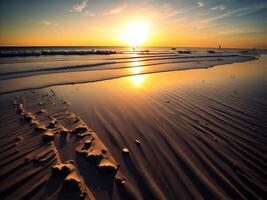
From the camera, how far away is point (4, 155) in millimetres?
4062

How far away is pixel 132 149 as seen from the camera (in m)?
4.35

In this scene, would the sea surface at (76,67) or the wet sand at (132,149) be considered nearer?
the wet sand at (132,149)

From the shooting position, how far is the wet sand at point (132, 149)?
10.5ft

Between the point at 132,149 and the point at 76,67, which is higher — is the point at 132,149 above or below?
above

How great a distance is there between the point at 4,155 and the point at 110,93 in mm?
5799

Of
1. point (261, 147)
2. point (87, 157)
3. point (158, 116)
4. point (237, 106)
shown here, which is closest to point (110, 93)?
point (158, 116)

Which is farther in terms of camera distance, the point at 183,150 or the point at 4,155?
the point at 183,150

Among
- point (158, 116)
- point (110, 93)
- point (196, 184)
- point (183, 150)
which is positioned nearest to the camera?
point (196, 184)

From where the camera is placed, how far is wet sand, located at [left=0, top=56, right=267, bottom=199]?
126 inches

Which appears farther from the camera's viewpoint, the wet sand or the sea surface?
the sea surface

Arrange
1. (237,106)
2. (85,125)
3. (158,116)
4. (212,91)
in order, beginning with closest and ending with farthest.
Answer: (85,125) → (158,116) → (237,106) → (212,91)

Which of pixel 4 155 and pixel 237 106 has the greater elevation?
pixel 4 155

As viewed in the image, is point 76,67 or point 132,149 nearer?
point 132,149

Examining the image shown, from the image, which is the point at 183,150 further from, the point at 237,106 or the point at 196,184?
the point at 237,106
